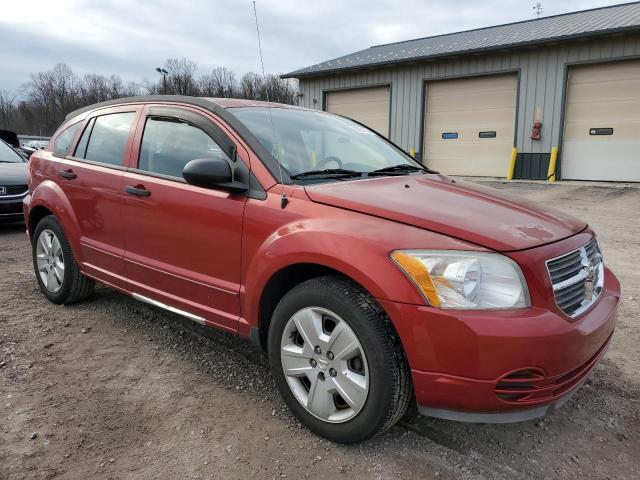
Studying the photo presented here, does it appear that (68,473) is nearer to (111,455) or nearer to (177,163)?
(111,455)

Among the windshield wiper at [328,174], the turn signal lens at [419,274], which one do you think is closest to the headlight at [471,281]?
the turn signal lens at [419,274]

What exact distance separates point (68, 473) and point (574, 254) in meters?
2.46

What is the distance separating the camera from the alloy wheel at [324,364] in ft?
7.11

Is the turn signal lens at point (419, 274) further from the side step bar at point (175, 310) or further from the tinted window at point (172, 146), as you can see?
the side step bar at point (175, 310)

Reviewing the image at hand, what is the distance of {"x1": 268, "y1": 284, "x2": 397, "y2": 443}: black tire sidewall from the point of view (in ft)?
6.75

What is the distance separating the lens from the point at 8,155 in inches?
334

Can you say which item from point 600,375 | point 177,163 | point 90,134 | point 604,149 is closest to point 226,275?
point 177,163

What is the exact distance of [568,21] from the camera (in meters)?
15.3

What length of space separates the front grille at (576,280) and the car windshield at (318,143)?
1236mm

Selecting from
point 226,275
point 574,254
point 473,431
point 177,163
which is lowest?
point 473,431

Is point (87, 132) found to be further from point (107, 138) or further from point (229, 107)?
point (229, 107)

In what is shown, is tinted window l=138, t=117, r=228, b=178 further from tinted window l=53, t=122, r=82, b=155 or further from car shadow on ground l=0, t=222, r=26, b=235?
car shadow on ground l=0, t=222, r=26, b=235

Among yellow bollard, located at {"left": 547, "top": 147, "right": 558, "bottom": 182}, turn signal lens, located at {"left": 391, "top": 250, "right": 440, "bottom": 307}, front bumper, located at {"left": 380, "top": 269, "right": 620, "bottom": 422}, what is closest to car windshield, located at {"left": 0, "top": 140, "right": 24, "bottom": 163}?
turn signal lens, located at {"left": 391, "top": 250, "right": 440, "bottom": 307}

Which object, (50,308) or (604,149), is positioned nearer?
(50,308)
